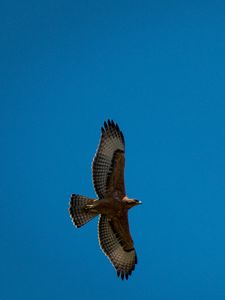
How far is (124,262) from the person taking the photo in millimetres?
14484

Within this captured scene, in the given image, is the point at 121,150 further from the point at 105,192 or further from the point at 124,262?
the point at 124,262

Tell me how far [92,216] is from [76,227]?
0.43 metres

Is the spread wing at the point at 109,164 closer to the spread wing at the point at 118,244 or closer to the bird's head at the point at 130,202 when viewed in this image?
the bird's head at the point at 130,202

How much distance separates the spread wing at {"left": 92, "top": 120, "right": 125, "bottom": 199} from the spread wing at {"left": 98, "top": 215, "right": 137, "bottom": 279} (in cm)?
72

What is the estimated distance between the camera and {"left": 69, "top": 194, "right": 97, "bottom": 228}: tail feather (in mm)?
13844

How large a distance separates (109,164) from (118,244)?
176cm

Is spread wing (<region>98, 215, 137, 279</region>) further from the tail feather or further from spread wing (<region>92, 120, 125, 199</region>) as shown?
spread wing (<region>92, 120, 125, 199</region>)

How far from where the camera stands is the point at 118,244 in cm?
1445

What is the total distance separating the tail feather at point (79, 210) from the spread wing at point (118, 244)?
0.57 metres

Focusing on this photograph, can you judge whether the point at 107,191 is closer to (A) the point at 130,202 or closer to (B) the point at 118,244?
(A) the point at 130,202

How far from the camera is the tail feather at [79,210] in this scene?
13844 millimetres

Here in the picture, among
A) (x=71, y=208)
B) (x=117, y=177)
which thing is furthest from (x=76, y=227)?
(x=117, y=177)

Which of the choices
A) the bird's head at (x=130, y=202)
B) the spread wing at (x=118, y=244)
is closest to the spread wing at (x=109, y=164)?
the bird's head at (x=130, y=202)

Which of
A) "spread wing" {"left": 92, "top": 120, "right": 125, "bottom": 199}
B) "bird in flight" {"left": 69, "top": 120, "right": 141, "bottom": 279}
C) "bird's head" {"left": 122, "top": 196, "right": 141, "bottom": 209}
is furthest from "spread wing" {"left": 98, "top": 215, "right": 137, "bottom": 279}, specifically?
"spread wing" {"left": 92, "top": 120, "right": 125, "bottom": 199}
